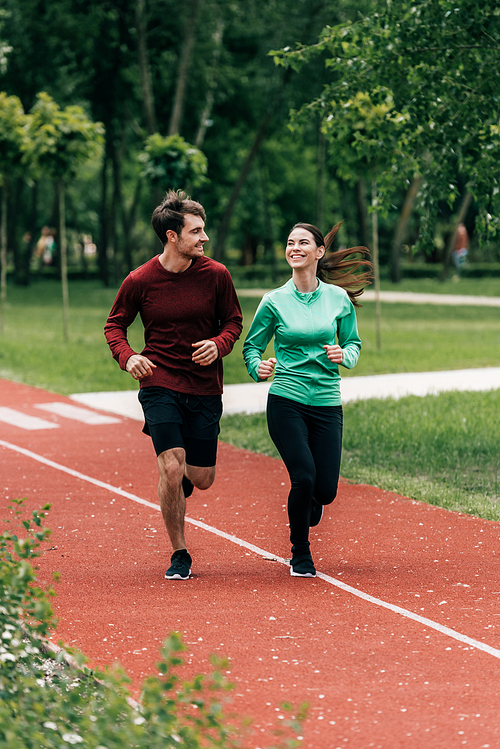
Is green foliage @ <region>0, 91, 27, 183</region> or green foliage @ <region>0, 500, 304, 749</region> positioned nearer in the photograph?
green foliage @ <region>0, 500, 304, 749</region>

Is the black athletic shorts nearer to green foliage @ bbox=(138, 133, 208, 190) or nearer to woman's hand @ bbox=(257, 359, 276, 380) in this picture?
woman's hand @ bbox=(257, 359, 276, 380)

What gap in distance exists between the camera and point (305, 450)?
5.68m

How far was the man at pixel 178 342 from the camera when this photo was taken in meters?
5.62

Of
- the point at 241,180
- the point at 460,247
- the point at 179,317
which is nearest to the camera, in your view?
the point at 179,317

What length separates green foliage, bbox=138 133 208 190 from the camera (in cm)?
2114

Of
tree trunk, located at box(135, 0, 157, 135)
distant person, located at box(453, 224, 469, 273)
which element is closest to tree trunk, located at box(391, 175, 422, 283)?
distant person, located at box(453, 224, 469, 273)

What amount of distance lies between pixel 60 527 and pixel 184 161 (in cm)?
1525

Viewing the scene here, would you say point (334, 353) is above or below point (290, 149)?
below

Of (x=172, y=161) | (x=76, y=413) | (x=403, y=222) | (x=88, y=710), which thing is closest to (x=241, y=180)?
(x=172, y=161)

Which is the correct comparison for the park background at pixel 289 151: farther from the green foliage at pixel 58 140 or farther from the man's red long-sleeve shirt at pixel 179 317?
the man's red long-sleeve shirt at pixel 179 317

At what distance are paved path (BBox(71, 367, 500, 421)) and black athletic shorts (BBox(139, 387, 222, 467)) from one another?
616cm

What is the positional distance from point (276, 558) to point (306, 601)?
89 cm

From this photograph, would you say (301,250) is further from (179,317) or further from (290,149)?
(290,149)

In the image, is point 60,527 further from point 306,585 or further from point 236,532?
point 306,585
